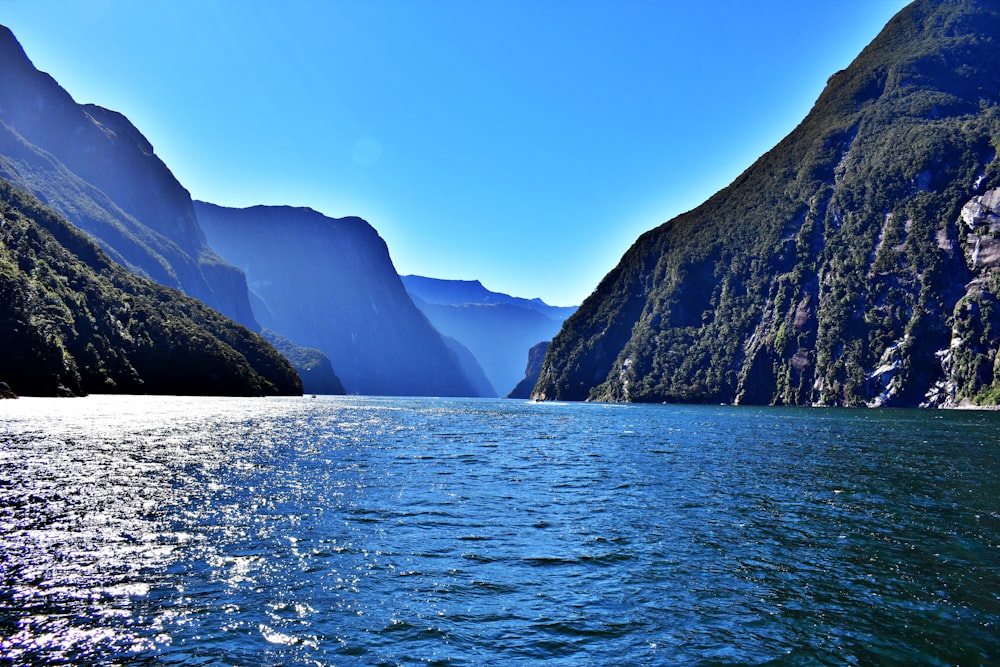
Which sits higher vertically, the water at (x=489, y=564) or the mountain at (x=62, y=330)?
the mountain at (x=62, y=330)

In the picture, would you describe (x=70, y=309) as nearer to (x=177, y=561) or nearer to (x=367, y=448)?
(x=367, y=448)

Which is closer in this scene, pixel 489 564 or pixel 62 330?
pixel 489 564

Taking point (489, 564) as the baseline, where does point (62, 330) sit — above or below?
above

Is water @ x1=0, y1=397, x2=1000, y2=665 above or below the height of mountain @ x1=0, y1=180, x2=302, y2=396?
below

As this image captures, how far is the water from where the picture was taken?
14297 mm

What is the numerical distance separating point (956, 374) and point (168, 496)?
240 meters

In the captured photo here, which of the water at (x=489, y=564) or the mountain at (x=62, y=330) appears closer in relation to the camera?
the water at (x=489, y=564)

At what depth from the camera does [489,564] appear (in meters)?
21.0

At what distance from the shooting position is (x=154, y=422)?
7769cm

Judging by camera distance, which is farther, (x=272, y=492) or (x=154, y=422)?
(x=154, y=422)

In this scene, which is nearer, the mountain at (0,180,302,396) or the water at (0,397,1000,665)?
the water at (0,397,1000,665)

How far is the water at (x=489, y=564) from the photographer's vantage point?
46.9ft

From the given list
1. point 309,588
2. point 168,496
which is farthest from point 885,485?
point 168,496

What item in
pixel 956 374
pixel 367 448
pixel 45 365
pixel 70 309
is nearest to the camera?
pixel 367 448
